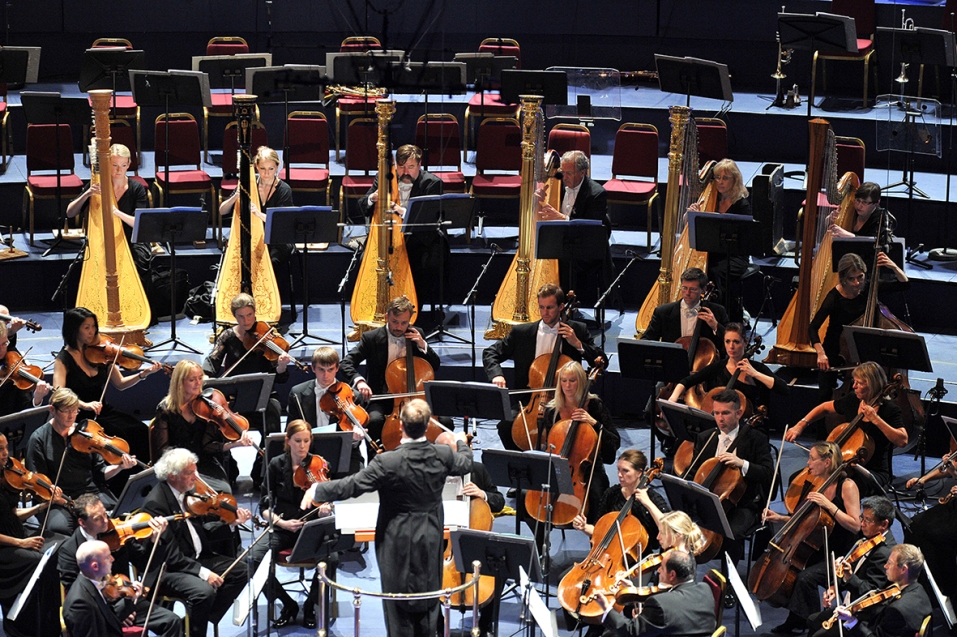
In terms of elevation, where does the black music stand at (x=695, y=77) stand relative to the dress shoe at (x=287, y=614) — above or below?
above

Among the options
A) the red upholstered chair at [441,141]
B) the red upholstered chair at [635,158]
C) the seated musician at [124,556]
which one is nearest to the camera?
the seated musician at [124,556]

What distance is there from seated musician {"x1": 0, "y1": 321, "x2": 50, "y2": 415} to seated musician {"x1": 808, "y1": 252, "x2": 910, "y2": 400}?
4803 mm

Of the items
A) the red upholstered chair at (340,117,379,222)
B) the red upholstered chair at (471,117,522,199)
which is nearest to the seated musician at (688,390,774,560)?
the red upholstered chair at (471,117,522,199)

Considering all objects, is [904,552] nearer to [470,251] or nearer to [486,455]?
[486,455]

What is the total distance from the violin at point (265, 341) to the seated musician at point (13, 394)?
1.26m

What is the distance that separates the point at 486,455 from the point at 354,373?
177 centimetres

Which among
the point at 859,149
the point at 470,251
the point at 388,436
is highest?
the point at 859,149

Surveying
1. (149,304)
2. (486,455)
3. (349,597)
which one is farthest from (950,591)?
(149,304)

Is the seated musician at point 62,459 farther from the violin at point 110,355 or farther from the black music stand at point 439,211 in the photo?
the black music stand at point 439,211

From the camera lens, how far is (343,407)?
7.71 metres

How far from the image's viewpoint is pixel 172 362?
30.1ft

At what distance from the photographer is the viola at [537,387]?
802cm

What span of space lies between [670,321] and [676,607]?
Answer: 3216mm

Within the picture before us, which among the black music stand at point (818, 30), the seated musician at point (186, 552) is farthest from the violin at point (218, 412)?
the black music stand at point (818, 30)
